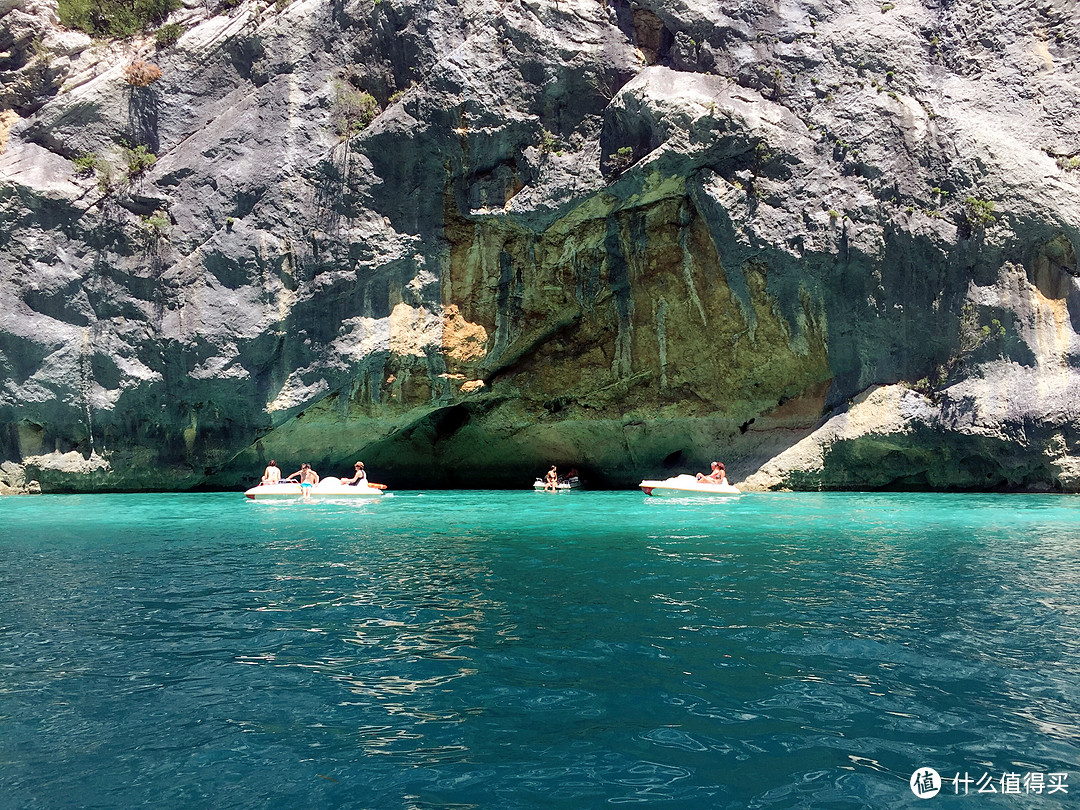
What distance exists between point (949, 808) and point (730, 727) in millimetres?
1011

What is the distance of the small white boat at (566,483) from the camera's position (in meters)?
24.8

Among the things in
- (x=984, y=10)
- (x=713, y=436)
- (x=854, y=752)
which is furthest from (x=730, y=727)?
(x=984, y=10)

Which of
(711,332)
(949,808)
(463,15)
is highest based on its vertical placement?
(463,15)

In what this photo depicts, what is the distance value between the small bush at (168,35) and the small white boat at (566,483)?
1688cm

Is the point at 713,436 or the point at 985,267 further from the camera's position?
the point at 713,436

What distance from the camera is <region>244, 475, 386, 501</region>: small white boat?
760 inches

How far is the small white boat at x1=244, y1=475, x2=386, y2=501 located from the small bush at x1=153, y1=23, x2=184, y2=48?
13650 millimetres

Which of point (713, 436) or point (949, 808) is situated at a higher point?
point (713, 436)

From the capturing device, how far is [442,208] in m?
21.7

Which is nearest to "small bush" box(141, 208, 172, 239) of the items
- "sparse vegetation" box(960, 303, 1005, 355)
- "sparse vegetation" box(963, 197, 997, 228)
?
"sparse vegetation" box(963, 197, 997, 228)

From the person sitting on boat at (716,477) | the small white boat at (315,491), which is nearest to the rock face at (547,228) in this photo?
the person sitting on boat at (716,477)

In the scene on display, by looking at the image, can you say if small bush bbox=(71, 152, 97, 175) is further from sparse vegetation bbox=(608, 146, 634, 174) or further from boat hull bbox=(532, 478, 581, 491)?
boat hull bbox=(532, 478, 581, 491)

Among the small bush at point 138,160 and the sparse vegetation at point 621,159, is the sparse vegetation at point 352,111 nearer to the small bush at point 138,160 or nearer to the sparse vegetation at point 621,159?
the small bush at point 138,160

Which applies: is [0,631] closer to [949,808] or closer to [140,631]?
[140,631]
